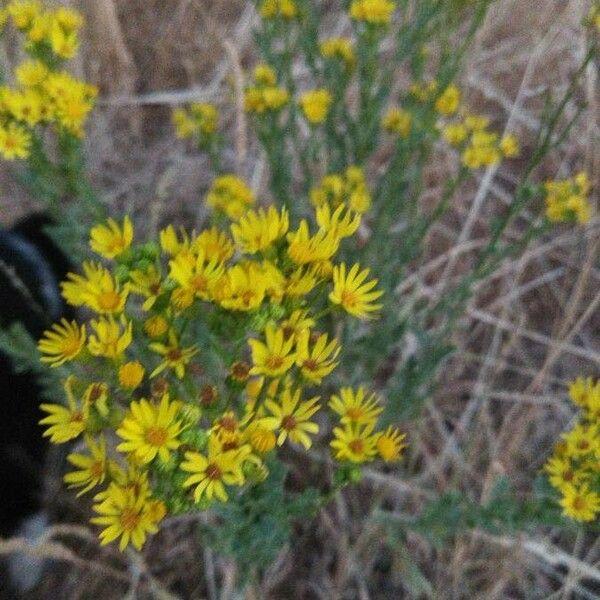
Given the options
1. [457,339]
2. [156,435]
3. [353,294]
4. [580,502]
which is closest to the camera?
[156,435]

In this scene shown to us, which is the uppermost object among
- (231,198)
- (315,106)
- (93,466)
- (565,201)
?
(315,106)

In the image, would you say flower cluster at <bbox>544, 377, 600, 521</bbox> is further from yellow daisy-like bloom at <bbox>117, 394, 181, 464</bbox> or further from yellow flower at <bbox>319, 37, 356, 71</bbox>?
yellow flower at <bbox>319, 37, 356, 71</bbox>

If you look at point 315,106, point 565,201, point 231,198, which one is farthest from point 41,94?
point 565,201

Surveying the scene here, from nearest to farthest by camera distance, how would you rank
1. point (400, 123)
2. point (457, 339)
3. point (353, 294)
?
point (353, 294)
point (400, 123)
point (457, 339)

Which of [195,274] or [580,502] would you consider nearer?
[195,274]

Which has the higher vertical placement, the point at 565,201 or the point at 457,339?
the point at 565,201

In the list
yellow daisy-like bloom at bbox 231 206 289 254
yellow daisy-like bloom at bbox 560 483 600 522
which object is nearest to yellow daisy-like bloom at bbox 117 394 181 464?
yellow daisy-like bloom at bbox 231 206 289 254

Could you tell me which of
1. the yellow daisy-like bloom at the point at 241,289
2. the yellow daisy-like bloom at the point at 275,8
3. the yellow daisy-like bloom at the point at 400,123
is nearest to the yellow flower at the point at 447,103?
the yellow daisy-like bloom at the point at 400,123

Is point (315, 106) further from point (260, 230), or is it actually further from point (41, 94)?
point (260, 230)
